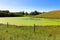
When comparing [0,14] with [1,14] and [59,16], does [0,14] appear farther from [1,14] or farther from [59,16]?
[59,16]

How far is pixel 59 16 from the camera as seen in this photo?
48.0m

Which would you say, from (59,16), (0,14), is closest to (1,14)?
(0,14)

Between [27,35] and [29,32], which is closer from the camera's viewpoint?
[27,35]

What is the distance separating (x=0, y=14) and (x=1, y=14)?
995 millimetres

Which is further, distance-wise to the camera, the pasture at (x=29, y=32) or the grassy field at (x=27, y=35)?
the pasture at (x=29, y=32)

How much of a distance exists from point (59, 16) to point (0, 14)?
37075mm

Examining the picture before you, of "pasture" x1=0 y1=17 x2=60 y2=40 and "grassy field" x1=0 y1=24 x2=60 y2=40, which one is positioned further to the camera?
"pasture" x1=0 y1=17 x2=60 y2=40

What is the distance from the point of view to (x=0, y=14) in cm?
7544

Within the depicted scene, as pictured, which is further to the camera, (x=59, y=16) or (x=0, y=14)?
(x=0, y=14)

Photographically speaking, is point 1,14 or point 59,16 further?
point 1,14

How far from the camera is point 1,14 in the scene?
76.4 m

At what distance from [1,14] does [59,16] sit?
123 feet

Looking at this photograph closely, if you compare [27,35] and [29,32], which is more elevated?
[27,35]
